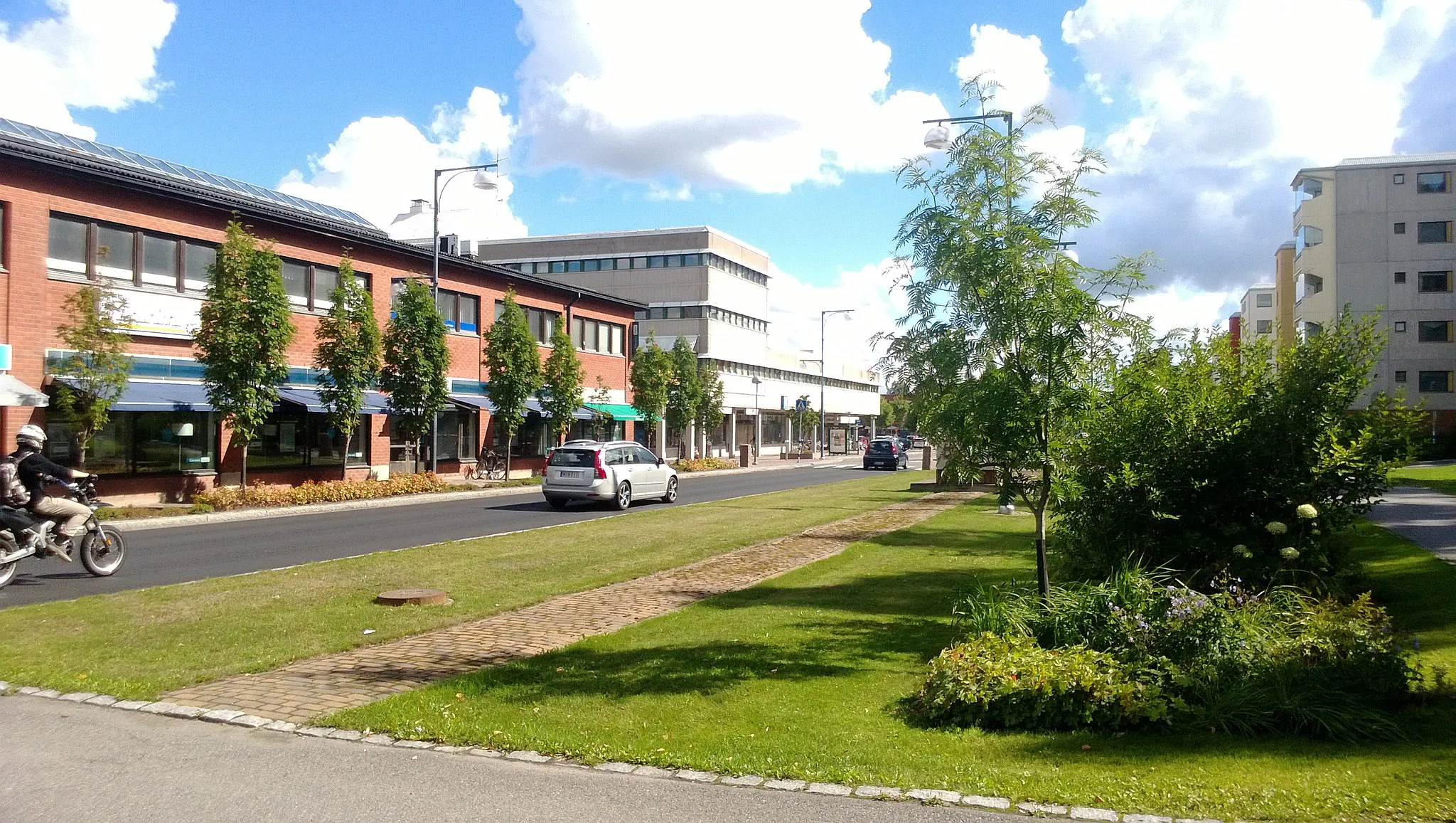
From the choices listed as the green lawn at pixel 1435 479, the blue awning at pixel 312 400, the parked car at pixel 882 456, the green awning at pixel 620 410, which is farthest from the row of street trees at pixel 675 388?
the green lawn at pixel 1435 479

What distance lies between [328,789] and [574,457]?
19.8 metres

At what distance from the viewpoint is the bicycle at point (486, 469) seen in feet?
128

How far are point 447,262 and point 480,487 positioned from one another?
9.54m

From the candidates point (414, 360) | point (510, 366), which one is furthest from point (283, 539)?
point (510, 366)

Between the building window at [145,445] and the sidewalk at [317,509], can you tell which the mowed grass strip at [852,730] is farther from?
the building window at [145,445]

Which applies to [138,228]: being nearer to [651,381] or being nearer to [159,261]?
[159,261]

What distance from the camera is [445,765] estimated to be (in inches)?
221

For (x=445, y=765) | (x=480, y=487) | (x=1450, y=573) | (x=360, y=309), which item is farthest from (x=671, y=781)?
(x=480, y=487)

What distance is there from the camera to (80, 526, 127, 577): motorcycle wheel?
1264cm

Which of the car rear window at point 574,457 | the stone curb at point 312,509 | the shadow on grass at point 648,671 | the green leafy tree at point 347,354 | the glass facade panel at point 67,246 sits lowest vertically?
the stone curb at point 312,509

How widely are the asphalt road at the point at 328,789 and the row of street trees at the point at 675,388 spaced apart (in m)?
41.9

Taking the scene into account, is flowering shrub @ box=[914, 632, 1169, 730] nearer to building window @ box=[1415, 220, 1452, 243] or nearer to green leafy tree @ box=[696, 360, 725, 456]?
green leafy tree @ box=[696, 360, 725, 456]

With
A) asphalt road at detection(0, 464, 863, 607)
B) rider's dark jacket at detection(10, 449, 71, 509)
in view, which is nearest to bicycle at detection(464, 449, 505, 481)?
asphalt road at detection(0, 464, 863, 607)

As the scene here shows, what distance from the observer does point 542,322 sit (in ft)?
146
